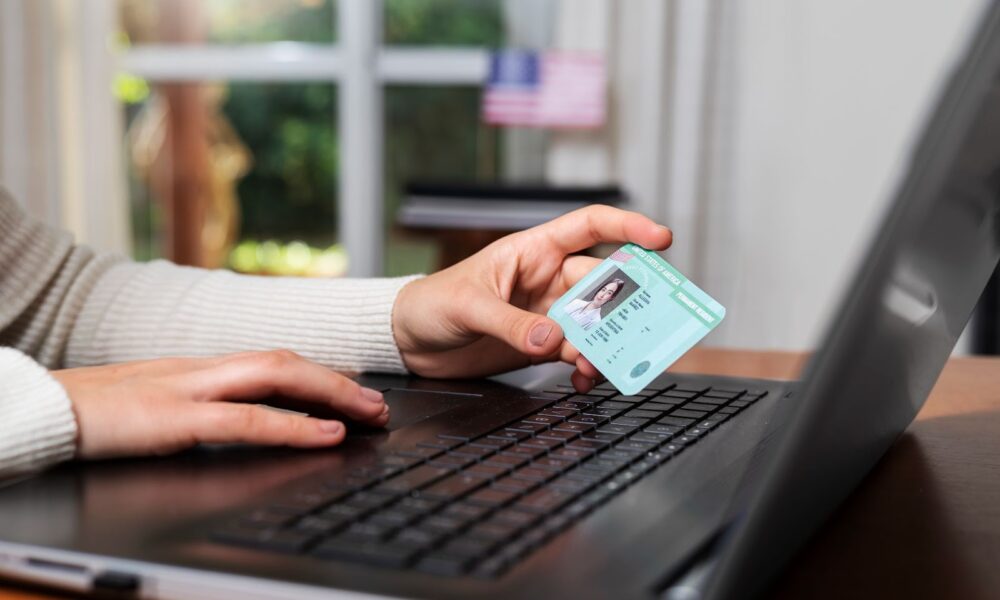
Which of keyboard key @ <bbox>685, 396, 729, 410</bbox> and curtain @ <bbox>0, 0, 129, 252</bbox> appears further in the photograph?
curtain @ <bbox>0, 0, 129, 252</bbox>

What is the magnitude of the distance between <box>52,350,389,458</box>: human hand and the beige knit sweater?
0.28 m

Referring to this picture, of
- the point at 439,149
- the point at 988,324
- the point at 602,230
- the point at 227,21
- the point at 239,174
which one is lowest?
the point at 988,324

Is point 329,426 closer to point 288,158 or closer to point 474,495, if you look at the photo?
point 474,495

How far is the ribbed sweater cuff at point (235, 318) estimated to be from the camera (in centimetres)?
99

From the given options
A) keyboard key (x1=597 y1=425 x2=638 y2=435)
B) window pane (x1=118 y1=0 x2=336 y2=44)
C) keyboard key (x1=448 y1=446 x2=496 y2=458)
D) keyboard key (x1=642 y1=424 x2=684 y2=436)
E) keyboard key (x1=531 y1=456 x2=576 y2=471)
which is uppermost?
window pane (x1=118 y1=0 x2=336 y2=44)

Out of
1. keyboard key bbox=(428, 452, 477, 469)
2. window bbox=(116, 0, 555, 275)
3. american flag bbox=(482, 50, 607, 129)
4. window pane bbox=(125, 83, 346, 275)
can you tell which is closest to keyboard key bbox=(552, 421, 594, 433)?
keyboard key bbox=(428, 452, 477, 469)

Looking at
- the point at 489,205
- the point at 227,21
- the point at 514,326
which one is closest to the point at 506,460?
the point at 514,326

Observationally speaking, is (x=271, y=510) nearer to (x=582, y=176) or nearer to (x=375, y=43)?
(x=582, y=176)

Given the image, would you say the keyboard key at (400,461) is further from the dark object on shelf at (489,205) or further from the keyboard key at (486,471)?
the dark object on shelf at (489,205)

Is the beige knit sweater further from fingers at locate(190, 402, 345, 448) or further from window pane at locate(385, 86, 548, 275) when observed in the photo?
window pane at locate(385, 86, 548, 275)

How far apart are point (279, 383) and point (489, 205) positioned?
5.35ft

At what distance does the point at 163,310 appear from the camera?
1066mm

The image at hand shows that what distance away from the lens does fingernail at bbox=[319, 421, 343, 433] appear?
65cm

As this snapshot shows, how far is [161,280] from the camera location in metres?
1.10
